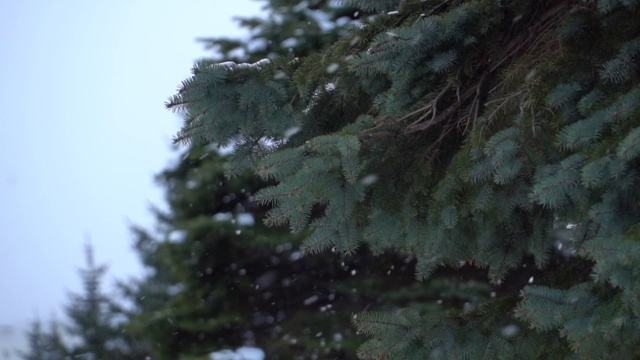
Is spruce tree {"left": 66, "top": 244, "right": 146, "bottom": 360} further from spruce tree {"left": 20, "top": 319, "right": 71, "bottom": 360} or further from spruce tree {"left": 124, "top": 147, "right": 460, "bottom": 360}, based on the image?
spruce tree {"left": 124, "top": 147, "right": 460, "bottom": 360}

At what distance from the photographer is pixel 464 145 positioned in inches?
126

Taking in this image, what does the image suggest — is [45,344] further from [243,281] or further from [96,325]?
[243,281]

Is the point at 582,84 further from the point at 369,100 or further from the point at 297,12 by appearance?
the point at 297,12

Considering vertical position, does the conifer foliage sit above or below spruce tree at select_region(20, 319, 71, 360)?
below

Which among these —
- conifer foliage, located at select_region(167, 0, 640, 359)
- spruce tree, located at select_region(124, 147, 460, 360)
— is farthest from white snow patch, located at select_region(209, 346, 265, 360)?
conifer foliage, located at select_region(167, 0, 640, 359)

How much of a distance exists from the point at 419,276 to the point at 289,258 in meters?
→ 3.43

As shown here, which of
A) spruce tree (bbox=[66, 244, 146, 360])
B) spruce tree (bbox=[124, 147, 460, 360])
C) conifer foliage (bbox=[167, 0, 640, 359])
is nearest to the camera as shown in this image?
conifer foliage (bbox=[167, 0, 640, 359])

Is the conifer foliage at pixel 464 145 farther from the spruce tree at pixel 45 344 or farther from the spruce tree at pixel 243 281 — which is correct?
the spruce tree at pixel 45 344

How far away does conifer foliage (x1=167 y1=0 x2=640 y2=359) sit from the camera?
8.36 ft

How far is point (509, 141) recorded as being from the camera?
2.82 meters

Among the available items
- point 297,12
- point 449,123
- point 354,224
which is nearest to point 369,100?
point 449,123

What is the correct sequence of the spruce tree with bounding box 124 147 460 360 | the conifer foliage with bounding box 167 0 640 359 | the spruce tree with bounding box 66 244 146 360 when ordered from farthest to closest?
the spruce tree with bounding box 66 244 146 360 → the spruce tree with bounding box 124 147 460 360 → the conifer foliage with bounding box 167 0 640 359

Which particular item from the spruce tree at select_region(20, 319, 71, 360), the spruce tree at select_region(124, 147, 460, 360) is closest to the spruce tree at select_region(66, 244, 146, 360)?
the spruce tree at select_region(20, 319, 71, 360)

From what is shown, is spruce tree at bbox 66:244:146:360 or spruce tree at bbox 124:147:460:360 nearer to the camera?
spruce tree at bbox 124:147:460:360
